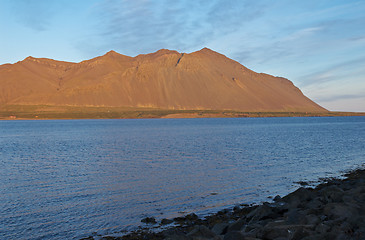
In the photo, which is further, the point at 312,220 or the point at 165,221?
the point at 165,221

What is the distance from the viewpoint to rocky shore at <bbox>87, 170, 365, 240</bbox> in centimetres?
929

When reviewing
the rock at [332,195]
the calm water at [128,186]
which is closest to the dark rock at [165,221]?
the calm water at [128,186]

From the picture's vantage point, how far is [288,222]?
11.2m

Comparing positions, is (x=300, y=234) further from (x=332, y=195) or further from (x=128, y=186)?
(x=128, y=186)

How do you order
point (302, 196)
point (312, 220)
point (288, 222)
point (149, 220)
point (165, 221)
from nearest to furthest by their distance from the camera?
point (312, 220) < point (288, 222) < point (165, 221) < point (149, 220) < point (302, 196)

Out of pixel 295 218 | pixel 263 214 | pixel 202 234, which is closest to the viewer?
pixel 202 234

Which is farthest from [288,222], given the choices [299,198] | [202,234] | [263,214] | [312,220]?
[299,198]

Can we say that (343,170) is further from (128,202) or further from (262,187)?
(128,202)

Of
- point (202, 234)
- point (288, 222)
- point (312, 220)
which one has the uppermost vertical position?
point (312, 220)

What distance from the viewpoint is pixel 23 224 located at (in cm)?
1458

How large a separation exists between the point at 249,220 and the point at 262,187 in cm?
850

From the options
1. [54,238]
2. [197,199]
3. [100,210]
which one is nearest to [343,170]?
[197,199]

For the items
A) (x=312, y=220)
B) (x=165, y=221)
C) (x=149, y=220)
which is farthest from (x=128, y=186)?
(x=312, y=220)

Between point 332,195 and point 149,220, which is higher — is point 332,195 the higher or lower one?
the higher one
